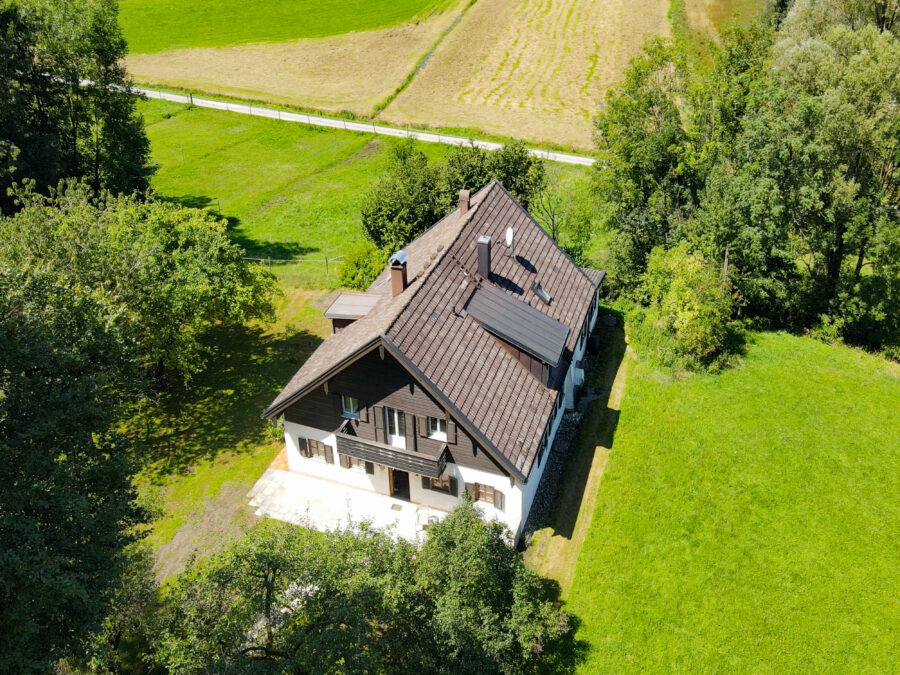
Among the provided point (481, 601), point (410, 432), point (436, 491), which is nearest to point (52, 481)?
point (410, 432)

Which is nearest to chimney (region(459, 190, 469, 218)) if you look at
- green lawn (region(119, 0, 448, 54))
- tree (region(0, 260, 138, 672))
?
tree (region(0, 260, 138, 672))

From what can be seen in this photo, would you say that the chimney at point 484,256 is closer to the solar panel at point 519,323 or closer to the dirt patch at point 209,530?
the solar panel at point 519,323

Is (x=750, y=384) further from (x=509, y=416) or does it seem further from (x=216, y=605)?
(x=216, y=605)

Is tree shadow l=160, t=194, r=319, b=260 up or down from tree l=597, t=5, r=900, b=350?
down

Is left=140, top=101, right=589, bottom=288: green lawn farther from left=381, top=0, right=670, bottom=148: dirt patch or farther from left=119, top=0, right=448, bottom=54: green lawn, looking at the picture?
left=119, top=0, right=448, bottom=54: green lawn

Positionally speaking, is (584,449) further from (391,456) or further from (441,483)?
(391,456)

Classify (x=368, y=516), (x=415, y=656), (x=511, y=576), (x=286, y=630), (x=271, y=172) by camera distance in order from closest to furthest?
(x=286, y=630), (x=415, y=656), (x=511, y=576), (x=368, y=516), (x=271, y=172)

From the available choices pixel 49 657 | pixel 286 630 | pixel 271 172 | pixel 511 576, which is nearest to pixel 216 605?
pixel 286 630
